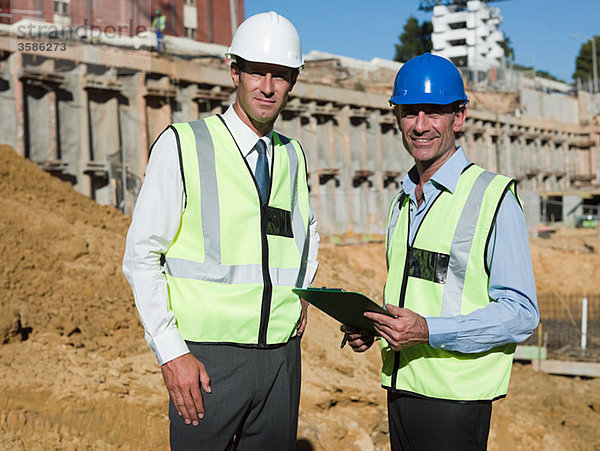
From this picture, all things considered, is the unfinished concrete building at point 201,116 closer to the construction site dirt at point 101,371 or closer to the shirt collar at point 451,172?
the construction site dirt at point 101,371

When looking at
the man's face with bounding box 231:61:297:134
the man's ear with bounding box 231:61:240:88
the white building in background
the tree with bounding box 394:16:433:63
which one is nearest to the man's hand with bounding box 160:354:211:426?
the man's face with bounding box 231:61:297:134

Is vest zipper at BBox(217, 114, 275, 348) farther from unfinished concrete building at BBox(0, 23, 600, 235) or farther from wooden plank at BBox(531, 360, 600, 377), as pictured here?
unfinished concrete building at BBox(0, 23, 600, 235)

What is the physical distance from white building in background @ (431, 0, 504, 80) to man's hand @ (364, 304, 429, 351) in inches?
1831

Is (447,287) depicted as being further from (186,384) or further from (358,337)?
(186,384)

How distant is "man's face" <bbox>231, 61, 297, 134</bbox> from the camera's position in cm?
279

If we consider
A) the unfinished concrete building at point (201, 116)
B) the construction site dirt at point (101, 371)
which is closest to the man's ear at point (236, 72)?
the construction site dirt at point (101, 371)

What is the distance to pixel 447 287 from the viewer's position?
2.59 meters

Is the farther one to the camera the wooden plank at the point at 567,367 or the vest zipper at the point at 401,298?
the wooden plank at the point at 567,367

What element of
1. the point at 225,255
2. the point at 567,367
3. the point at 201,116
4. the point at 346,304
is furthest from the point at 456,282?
the point at 201,116

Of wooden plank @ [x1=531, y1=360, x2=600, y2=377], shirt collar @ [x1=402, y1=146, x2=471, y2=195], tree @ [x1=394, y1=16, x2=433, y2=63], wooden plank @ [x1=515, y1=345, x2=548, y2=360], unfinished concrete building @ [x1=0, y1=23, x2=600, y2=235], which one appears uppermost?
tree @ [x1=394, y1=16, x2=433, y2=63]

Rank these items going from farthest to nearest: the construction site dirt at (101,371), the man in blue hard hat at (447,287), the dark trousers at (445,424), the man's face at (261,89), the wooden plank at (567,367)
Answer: the wooden plank at (567,367) < the construction site dirt at (101,371) < the man's face at (261,89) < the dark trousers at (445,424) < the man in blue hard hat at (447,287)

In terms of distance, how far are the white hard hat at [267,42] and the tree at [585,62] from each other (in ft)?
241

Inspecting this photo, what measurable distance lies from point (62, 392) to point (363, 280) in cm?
854

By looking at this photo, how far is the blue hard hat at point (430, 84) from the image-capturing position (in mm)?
2701
